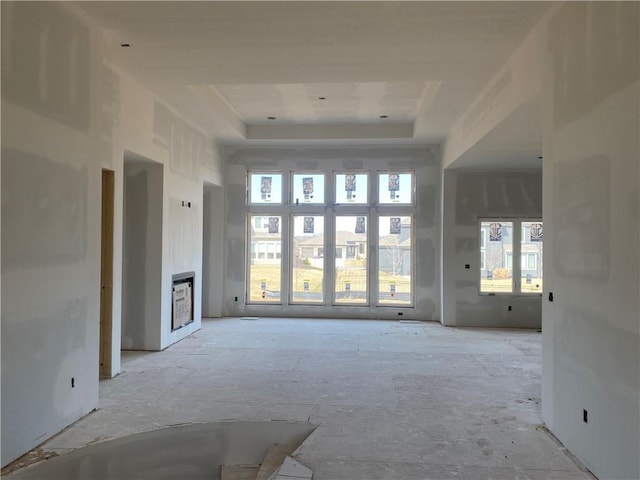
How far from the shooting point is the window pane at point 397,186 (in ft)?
27.3

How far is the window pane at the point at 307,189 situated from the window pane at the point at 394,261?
1.32 metres

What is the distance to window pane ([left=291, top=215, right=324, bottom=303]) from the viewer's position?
8.45m

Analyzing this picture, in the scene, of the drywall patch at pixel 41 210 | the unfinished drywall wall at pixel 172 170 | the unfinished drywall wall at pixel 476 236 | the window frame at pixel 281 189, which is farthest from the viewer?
the window frame at pixel 281 189

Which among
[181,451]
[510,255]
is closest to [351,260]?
[510,255]

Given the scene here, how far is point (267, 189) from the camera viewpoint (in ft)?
28.0

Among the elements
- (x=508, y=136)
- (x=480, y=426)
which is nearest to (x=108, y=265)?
(x=480, y=426)

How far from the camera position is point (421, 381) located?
14.7 ft

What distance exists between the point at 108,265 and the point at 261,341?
8.20 feet

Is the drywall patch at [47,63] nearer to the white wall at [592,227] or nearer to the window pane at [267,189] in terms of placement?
the white wall at [592,227]

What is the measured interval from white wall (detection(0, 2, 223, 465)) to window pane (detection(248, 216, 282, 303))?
4.90 m

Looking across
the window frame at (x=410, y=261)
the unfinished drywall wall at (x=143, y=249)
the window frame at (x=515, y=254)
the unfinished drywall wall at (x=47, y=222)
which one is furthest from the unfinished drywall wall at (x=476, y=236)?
the unfinished drywall wall at (x=47, y=222)

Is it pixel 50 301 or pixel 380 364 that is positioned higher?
pixel 50 301

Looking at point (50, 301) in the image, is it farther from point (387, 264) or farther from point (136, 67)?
A: point (387, 264)

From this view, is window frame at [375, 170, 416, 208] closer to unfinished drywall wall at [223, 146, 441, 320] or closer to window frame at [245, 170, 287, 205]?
unfinished drywall wall at [223, 146, 441, 320]
